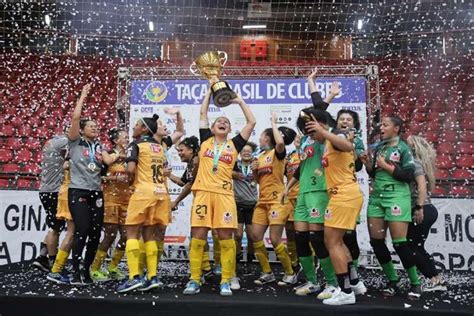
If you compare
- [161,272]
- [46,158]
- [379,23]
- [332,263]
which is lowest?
[161,272]

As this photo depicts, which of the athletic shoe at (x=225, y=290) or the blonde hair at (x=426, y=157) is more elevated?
the blonde hair at (x=426, y=157)

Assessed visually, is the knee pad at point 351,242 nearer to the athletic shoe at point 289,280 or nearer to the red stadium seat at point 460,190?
the athletic shoe at point 289,280

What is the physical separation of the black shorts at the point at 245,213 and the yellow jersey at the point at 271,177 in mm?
671

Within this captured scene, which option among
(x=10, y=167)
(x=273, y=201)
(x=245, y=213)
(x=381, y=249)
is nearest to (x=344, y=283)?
(x=381, y=249)

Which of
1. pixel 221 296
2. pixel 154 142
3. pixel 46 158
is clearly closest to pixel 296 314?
pixel 221 296

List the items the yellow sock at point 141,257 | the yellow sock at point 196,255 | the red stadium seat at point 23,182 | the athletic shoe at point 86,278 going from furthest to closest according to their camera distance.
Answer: the red stadium seat at point 23,182 → the athletic shoe at point 86,278 → the yellow sock at point 141,257 → the yellow sock at point 196,255

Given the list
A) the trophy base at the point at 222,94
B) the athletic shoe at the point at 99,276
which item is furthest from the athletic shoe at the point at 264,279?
the trophy base at the point at 222,94

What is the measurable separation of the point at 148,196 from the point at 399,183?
2.15 meters

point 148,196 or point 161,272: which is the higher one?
point 148,196

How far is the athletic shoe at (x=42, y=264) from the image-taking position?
495 centimetres

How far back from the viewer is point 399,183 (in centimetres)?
394

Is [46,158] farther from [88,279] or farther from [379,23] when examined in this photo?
[379,23]

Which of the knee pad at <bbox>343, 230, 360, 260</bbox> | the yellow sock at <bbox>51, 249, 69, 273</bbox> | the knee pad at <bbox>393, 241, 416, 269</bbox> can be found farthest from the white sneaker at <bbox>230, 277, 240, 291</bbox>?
the yellow sock at <bbox>51, 249, 69, 273</bbox>

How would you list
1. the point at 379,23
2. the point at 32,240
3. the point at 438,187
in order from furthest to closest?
the point at 379,23 → the point at 438,187 → the point at 32,240
